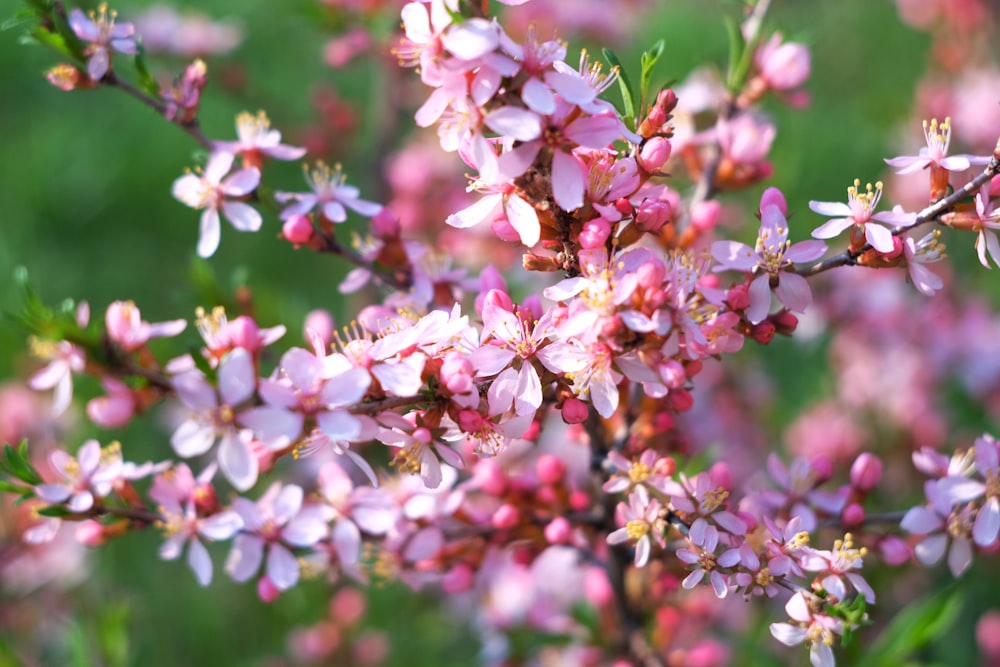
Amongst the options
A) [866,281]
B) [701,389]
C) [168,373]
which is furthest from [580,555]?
[866,281]

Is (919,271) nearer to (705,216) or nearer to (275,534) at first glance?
(705,216)

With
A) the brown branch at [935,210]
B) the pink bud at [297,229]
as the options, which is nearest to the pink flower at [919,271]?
the brown branch at [935,210]

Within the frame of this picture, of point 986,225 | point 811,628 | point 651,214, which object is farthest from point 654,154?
point 811,628

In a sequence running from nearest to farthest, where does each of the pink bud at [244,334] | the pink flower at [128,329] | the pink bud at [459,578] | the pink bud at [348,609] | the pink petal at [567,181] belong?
1. the pink petal at [567,181]
2. the pink bud at [244,334]
3. the pink flower at [128,329]
4. the pink bud at [459,578]
5. the pink bud at [348,609]

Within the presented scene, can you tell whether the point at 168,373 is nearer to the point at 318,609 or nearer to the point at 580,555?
the point at 580,555

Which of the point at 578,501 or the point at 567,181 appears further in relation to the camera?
the point at 578,501

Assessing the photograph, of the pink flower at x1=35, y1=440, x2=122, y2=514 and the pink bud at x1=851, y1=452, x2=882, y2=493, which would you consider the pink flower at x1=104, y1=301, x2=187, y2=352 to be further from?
the pink bud at x1=851, y1=452, x2=882, y2=493

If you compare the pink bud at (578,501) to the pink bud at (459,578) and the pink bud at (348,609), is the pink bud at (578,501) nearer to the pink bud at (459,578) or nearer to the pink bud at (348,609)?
the pink bud at (459,578)

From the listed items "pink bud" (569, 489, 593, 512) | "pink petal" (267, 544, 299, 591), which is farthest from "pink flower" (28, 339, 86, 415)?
"pink bud" (569, 489, 593, 512)
